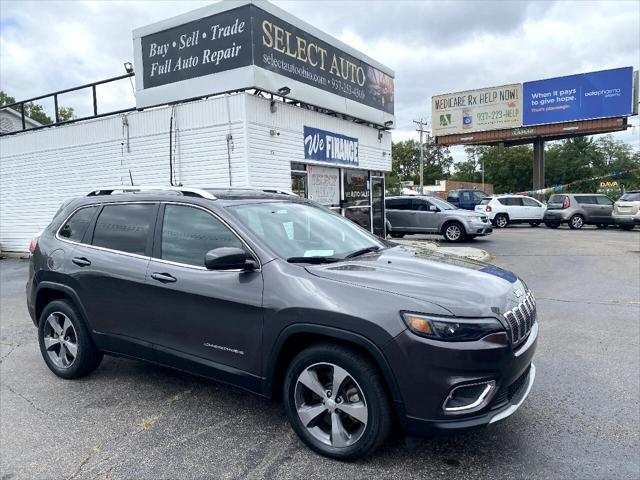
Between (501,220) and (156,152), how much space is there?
18.0m

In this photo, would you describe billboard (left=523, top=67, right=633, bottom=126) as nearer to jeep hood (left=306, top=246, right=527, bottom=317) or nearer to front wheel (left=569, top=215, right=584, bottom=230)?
front wheel (left=569, top=215, right=584, bottom=230)

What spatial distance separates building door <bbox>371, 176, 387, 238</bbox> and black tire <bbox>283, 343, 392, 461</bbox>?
38.9ft

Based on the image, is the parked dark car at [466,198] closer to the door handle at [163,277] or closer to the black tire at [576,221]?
the black tire at [576,221]

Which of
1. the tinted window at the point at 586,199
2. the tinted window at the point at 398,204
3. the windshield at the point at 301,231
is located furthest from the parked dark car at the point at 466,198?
the windshield at the point at 301,231

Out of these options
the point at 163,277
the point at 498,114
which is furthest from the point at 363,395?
the point at 498,114

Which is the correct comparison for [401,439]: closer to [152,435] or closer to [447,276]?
[447,276]

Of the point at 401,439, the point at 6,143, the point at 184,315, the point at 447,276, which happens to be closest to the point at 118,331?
the point at 184,315

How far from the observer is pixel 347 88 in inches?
511

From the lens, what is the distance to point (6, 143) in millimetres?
14180

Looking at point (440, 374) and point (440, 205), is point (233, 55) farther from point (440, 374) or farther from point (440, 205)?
point (440, 205)

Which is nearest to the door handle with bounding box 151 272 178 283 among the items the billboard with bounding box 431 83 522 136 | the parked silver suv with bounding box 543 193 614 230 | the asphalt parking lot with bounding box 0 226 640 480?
the asphalt parking lot with bounding box 0 226 640 480

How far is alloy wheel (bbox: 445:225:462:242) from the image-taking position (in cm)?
1620

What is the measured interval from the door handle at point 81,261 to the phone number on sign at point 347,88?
365 inches

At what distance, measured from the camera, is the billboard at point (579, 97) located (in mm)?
31047
